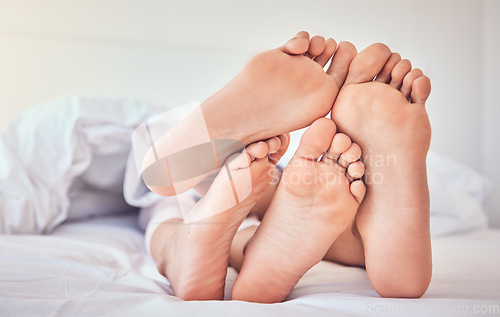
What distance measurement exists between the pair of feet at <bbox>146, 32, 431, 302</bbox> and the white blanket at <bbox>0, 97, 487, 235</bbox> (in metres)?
0.22

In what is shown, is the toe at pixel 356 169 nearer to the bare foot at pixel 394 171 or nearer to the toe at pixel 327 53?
the bare foot at pixel 394 171

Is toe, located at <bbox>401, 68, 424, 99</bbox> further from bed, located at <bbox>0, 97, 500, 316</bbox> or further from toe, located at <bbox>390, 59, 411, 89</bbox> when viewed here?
bed, located at <bbox>0, 97, 500, 316</bbox>

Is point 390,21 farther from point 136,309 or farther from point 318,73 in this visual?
point 136,309

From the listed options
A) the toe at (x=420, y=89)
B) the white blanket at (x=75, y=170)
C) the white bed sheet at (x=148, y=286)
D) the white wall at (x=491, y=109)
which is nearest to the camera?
the white bed sheet at (x=148, y=286)

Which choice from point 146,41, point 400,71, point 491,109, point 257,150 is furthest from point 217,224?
point 491,109

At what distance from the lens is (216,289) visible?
1.80 feet

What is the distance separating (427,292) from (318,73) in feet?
1.12

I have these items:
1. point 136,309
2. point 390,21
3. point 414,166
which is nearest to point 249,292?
point 136,309

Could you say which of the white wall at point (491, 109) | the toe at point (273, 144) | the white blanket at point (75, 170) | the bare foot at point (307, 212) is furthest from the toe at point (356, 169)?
the white wall at point (491, 109)

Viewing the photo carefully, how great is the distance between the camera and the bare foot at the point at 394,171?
0.51m

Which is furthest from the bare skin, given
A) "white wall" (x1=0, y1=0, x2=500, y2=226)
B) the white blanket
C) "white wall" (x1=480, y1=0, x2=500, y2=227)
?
"white wall" (x1=480, y1=0, x2=500, y2=227)

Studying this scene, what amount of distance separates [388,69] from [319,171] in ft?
0.59

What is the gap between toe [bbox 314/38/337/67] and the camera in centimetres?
59

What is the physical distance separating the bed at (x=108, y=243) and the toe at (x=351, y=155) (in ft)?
0.58
